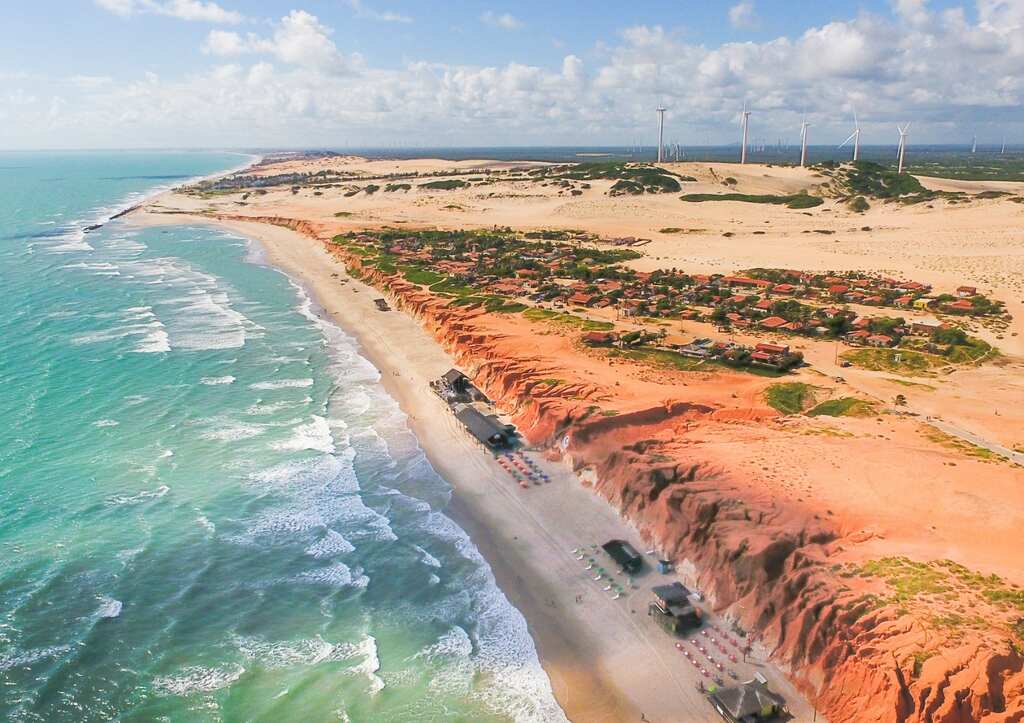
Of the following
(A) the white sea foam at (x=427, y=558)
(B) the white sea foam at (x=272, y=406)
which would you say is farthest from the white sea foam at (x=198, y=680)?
(B) the white sea foam at (x=272, y=406)

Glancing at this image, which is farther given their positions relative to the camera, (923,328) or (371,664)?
(923,328)

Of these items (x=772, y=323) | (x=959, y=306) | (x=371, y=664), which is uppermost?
(x=959, y=306)

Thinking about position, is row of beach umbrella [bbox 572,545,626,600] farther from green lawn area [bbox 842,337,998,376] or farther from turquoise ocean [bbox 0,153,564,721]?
green lawn area [bbox 842,337,998,376]

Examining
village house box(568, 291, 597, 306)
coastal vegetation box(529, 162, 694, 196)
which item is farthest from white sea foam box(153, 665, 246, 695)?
coastal vegetation box(529, 162, 694, 196)

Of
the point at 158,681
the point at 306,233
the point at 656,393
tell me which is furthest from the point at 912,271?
the point at 306,233

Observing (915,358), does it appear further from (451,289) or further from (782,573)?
(451,289)

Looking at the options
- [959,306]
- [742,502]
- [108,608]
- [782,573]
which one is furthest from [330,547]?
[959,306]

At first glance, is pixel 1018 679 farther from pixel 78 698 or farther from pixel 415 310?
pixel 415 310
